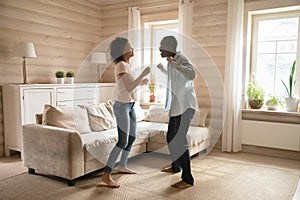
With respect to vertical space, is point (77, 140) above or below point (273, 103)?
below

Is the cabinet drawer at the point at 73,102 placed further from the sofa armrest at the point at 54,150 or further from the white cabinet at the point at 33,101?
the sofa armrest at the point at 54,150

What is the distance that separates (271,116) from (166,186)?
1.95m

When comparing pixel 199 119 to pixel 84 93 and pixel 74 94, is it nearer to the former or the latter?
pixel 84 93

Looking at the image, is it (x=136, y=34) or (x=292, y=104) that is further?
(x=136, y=34)

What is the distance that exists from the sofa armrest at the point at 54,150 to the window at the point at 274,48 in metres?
2.75

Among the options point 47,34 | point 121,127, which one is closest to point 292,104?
point 121,127

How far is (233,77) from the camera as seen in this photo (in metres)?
3.71

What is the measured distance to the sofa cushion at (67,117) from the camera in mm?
2865

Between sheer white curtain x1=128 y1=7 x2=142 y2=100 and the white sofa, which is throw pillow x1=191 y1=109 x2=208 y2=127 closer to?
the white sofa

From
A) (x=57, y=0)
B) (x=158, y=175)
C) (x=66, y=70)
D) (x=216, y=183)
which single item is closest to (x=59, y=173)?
(x=158, y=175)

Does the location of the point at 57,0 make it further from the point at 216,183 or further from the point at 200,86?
the point at 216,183

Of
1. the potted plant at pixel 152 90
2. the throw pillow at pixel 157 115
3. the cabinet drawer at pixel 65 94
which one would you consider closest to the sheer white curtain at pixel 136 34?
the potted plant at pixel 152 90

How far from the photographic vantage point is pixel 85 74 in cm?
483

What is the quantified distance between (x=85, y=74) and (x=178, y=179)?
2.85m
